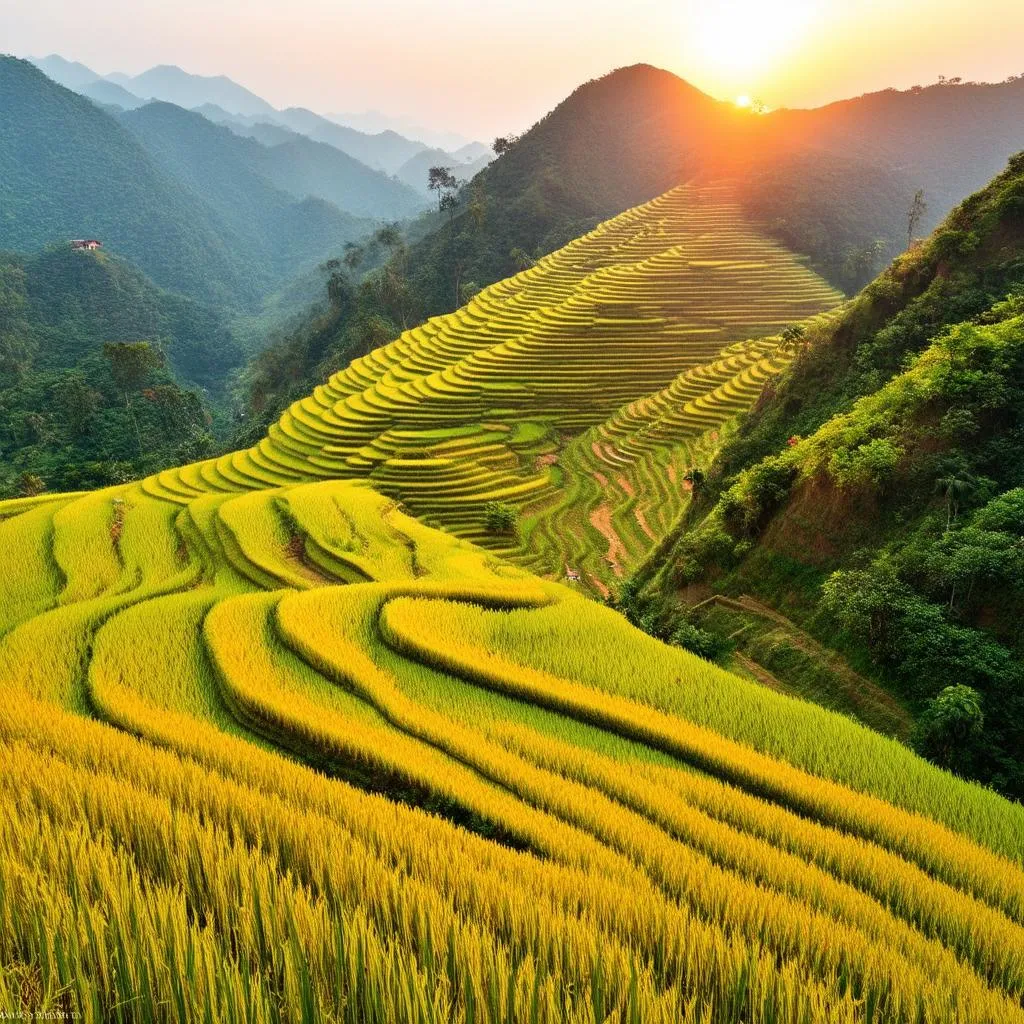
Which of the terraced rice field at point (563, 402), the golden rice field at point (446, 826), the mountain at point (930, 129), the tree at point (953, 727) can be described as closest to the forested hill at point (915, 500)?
the tree at point (953, 727)

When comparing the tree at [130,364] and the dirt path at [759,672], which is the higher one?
the tree at [130,364]

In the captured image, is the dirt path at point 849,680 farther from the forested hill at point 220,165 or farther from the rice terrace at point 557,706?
the forested hill at point 220,165

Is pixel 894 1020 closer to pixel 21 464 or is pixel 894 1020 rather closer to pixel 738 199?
pixel 21 464

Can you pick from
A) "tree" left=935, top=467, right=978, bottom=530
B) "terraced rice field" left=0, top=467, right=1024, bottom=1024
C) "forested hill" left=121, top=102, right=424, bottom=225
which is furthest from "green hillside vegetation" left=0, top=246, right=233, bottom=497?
"forested hill" left=121, top=102, right=424, bottom=225

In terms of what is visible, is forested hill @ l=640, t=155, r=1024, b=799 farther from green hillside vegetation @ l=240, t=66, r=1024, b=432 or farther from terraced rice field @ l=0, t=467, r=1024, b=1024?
green hillside vegetation @ l=240, t=66, r=1024, b=432

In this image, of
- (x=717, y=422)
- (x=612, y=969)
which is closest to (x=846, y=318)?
(x=717, y=422)

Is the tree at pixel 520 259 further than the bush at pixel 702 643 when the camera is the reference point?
Yes

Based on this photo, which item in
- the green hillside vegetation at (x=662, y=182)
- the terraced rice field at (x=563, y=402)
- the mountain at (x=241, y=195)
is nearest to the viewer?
the terraced rice field at (x=563, y=402)

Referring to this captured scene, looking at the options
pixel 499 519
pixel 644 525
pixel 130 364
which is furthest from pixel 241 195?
pixel 644 525
